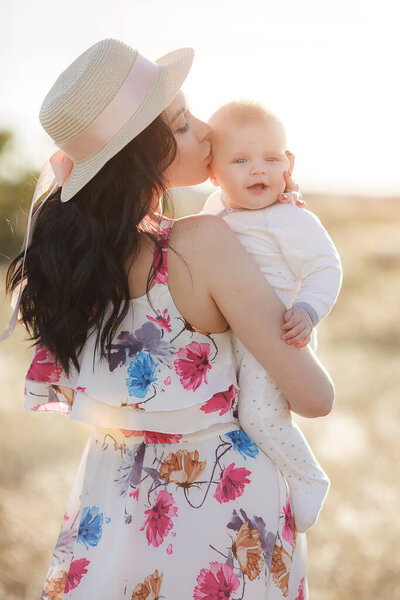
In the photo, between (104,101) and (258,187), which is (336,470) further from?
(104,101)

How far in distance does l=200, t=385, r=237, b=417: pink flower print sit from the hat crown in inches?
23.3

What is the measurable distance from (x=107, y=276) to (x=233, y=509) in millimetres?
516

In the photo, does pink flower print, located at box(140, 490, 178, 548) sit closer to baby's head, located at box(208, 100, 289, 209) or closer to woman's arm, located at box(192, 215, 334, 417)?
woman's arm, located at box(192, 215, 334, 417)

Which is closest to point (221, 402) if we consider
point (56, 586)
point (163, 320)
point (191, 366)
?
point (191, 366)

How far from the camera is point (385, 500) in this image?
403cm

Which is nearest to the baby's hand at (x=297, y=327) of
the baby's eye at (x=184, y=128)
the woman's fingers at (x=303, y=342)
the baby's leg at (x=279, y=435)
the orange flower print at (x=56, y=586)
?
the woman's fingers at (x=303, y=342)

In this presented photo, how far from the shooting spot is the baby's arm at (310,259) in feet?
4.75

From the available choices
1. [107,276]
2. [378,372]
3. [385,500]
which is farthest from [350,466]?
[107,276]

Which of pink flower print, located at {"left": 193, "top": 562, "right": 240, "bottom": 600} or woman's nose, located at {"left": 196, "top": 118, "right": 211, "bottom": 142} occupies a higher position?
woman's nose, located at {"left": 196, "top": 118, "right": 211, "bottom": 142}

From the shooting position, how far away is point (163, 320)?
142 centimetres

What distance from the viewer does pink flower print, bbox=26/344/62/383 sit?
1.57m

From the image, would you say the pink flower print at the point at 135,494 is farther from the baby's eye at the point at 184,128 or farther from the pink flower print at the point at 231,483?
the baby's eye at the point at 184,128

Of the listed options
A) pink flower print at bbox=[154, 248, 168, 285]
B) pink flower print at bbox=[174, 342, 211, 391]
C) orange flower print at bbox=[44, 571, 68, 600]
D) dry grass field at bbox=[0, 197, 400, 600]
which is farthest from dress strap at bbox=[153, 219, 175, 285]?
dry grass field at bbox=[0, 197, 400, 600]

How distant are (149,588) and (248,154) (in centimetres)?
91
